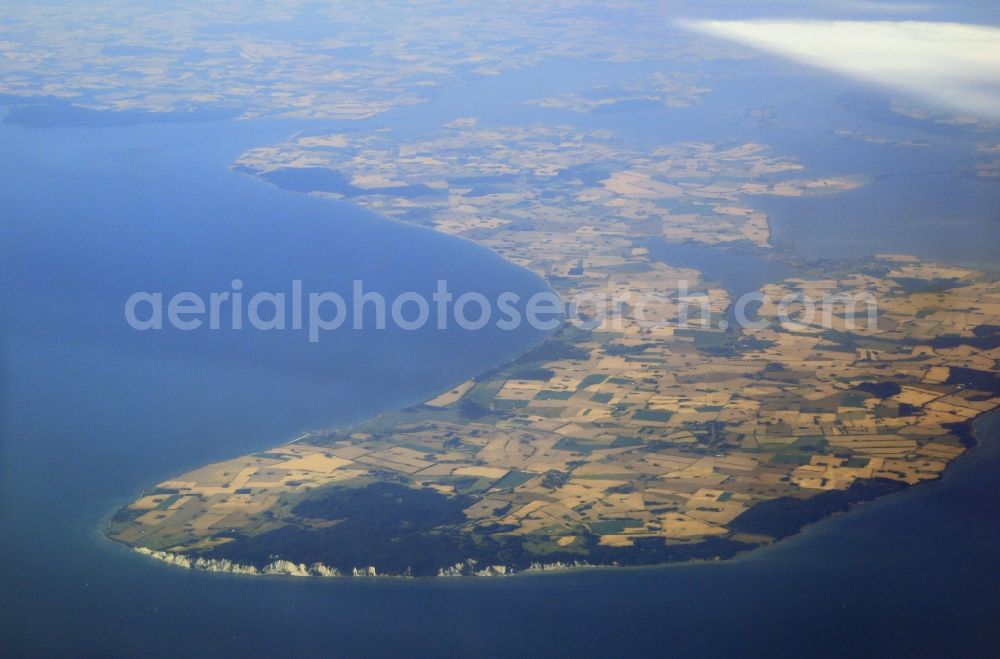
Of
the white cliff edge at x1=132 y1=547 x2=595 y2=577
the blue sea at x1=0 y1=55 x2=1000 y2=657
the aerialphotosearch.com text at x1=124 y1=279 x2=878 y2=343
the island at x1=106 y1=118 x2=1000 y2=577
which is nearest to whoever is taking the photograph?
the blue sea at x1=0 y1=55 x2=1000 y2=657

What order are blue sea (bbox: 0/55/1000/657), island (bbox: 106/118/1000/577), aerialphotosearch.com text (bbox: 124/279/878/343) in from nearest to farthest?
blue sea (bbox: 0/55/1000/657) < island (bbox: 106/118/1000/577) < aerialphotosearch.com text (bbox: 124/279/878/343)

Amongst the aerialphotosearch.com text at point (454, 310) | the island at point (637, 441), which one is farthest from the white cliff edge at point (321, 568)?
the aerialphotosearch.com text at point (454, 310)

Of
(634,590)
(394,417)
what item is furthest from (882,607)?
(394,417)

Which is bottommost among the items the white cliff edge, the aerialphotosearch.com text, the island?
the white cliff edge

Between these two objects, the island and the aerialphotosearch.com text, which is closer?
Answer: the island

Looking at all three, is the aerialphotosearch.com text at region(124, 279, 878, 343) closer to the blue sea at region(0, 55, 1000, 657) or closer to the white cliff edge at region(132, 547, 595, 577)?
the blue sea at region(0, 55, 1000, 657)

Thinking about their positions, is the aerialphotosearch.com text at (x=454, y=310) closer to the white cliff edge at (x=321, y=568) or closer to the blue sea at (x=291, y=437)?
Answer: the blue sea at (x=291, y=437)

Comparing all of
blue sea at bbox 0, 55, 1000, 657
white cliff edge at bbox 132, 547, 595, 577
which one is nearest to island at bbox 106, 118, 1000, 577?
white cliff edge at bbox 132, 547, 595, 577
